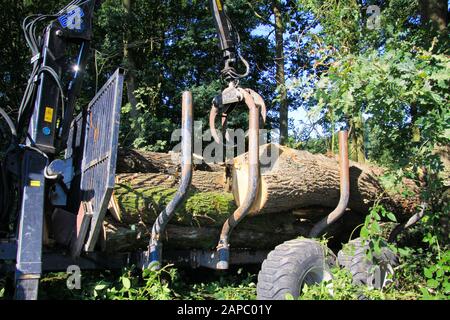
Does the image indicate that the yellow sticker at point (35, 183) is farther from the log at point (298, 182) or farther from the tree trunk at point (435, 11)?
the tree trunk at point (435, 11)

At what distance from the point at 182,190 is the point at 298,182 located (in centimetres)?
152

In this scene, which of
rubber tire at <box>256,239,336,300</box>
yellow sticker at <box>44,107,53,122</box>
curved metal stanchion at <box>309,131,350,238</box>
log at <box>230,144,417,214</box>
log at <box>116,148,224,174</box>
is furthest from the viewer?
curved metal stanchion at <box>309,131,350,238</box>

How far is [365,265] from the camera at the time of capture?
5016 mm

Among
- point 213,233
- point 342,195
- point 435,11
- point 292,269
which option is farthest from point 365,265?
point 435,11

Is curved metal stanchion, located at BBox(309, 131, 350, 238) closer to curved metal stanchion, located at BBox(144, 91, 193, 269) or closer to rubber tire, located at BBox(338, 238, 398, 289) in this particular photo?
rubber tire, located at BBox(338, 238, 398, 289)

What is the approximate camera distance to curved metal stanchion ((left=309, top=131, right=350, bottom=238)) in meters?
5.39

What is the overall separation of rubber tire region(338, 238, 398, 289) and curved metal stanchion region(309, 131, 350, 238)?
37 cm

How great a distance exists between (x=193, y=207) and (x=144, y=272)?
2.71ft

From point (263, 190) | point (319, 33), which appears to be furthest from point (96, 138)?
point (319, 33)

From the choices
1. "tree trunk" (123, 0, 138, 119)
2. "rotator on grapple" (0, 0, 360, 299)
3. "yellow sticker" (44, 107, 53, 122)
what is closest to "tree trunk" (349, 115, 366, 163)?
"tree trunk" (123, 0, 138, 119)

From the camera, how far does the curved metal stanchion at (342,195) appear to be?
5.39 meters

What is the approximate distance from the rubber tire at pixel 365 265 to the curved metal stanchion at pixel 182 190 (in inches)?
80.5

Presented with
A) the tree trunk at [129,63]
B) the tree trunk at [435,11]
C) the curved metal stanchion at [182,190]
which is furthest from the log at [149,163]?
the tree trunk at [129,63]

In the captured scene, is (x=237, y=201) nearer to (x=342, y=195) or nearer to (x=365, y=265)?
(x=342, y=195)
